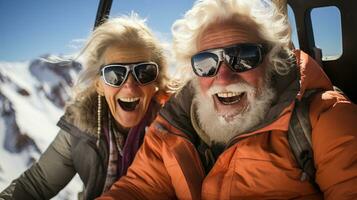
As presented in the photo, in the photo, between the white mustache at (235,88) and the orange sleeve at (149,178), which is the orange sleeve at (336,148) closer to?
the white mustache at (235,88)

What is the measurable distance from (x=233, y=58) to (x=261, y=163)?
459 millimetres

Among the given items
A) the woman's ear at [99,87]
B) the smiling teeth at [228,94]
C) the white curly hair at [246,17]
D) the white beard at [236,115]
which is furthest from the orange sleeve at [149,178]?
the woman's ear at [99,87]

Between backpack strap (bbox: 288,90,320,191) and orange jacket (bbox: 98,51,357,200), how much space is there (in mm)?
23

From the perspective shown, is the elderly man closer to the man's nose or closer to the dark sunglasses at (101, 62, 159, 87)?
the man's nose

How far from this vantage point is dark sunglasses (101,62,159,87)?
1938 millimetres

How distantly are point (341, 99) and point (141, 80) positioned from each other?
3.47 feet

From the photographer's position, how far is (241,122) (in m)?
1.57

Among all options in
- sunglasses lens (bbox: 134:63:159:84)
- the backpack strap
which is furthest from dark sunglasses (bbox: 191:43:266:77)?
sunglasses lens (bbox: 134:63:159:84)

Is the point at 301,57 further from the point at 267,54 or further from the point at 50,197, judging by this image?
the point at 50,197

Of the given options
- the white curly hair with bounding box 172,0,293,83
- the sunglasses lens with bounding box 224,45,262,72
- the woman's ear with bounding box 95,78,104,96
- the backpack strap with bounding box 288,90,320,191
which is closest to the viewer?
the backpack strap with bounding box 288,90,320,191

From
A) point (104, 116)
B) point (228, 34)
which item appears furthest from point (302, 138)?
point (104, 116)

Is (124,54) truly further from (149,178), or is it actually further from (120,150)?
(149,178)

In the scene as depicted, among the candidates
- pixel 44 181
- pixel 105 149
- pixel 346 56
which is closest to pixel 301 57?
pixel 346 56

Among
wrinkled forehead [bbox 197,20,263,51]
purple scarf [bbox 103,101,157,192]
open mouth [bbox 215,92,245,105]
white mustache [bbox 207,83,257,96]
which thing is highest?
wrinkled forehead [bbox 197,20,263,51]
